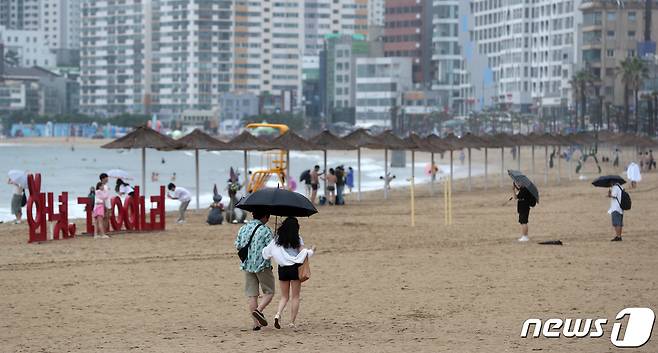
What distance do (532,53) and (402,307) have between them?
140116 millimetres

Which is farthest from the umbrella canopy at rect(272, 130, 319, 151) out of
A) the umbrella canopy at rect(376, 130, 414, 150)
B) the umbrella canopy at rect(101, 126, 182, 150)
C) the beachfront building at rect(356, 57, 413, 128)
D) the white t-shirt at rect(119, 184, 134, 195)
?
the beachfront building at rect(356, 57, 413, 128)

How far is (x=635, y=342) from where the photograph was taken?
1267 centimetres

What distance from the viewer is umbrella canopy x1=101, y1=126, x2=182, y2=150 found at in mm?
31791

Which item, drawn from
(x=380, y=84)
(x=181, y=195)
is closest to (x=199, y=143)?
(x=181, y=195)

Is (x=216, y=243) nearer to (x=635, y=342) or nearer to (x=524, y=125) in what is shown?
(x=635, y=342)

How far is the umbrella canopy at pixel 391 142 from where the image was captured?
40.9 meters

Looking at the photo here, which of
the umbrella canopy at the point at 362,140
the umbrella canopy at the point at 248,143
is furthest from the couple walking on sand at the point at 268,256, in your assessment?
the umbrella canopy at the point at 362,140

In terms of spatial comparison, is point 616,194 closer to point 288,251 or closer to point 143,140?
point 288,251

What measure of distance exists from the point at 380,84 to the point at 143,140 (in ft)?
491

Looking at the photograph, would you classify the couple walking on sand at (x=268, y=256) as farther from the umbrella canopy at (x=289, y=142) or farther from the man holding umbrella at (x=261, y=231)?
the umbrella canopy at (x=289, y=142)

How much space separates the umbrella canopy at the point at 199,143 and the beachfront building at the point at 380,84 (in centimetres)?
14479

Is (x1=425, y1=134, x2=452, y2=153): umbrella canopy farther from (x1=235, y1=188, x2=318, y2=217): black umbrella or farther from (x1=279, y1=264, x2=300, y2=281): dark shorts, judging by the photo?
(x1=235, y1=188, x2=318, y2=217): black umbrella

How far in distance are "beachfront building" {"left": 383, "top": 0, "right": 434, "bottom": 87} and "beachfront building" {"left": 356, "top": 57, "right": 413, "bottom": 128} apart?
1.87 metres

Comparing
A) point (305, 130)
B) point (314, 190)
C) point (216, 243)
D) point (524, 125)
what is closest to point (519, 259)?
point (216, 243)
